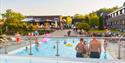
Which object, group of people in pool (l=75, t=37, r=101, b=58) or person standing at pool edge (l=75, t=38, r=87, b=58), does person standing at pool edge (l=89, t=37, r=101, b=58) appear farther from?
person standing at pool edge (l=75, t=38, r=87, b=58)

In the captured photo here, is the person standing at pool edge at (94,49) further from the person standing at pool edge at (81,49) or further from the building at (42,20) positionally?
the building at (42,20)

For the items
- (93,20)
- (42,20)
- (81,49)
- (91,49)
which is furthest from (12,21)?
(91,49)

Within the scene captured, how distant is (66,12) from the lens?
148 feet

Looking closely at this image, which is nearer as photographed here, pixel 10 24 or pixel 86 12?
pixel 10 24

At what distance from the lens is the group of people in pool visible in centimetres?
690

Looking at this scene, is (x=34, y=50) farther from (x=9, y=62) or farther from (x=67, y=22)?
(x=67, y=22)

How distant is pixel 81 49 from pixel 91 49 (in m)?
0.29

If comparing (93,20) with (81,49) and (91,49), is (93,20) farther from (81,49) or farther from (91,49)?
(91,49)

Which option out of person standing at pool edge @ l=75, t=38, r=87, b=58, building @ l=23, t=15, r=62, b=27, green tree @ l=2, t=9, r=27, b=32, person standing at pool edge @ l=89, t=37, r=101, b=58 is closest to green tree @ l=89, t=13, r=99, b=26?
building @ l=23, t=15, r=62, b=27

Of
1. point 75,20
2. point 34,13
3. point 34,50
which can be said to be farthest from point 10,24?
point 34,50

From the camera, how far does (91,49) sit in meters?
6.93

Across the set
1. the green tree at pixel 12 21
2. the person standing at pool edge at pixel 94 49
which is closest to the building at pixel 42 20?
the green tree at pixel 12 21

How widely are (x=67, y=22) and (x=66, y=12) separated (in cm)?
185

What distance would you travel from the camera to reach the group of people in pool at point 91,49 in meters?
6.90
